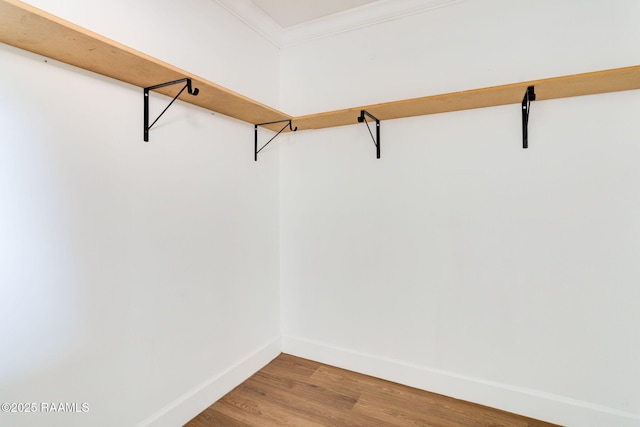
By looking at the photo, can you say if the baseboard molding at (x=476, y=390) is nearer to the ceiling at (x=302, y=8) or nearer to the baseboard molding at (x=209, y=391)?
the baseboard molding at (x=209, y=391)

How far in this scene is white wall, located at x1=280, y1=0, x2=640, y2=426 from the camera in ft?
5.37

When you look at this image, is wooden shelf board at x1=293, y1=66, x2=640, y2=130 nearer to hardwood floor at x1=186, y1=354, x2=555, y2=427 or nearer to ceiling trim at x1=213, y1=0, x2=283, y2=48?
ceiling trim at x1=213, y1=0, x2=283, y2=48

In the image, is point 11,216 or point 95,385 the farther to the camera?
point 95,385

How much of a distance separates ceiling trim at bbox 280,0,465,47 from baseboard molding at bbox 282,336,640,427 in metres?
2.35

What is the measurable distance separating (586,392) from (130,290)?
2427 millimetres

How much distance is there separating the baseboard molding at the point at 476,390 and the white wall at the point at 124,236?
0.59 m

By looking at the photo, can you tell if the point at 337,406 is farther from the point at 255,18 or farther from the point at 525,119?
the point at 255,18

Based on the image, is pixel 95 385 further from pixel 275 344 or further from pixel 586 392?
pixel 586 392

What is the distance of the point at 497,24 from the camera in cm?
184

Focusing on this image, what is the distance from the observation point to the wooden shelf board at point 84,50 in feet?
3.14

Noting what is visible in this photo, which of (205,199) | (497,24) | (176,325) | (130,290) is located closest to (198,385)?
(176,325)

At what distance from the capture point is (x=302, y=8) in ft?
7.19

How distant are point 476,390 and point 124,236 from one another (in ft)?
7.09

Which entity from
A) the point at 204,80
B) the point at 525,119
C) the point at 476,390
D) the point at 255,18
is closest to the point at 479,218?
the point at 525,119
